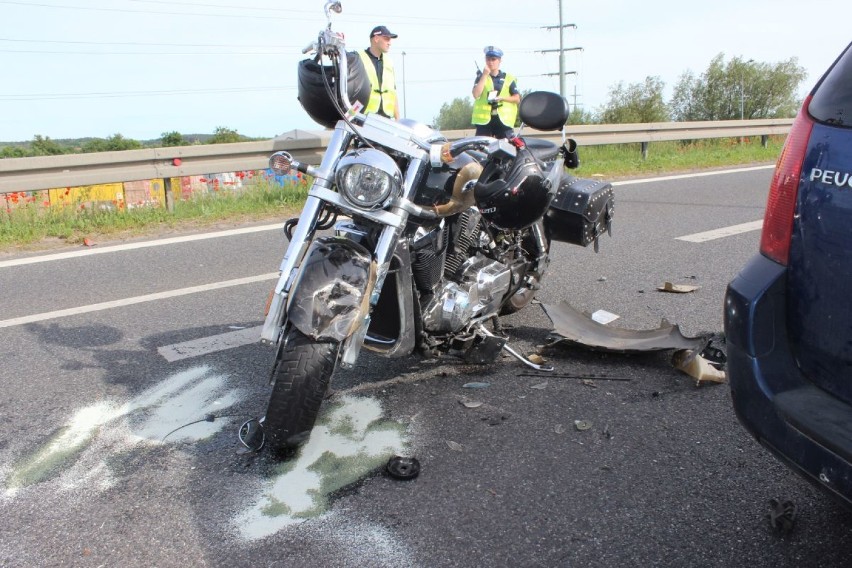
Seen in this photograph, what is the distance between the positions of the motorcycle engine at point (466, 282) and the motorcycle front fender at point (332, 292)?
0.64m

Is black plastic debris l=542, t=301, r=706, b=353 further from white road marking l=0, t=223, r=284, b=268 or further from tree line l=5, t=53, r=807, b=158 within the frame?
tree line l=5, t=53, r=807, b=158

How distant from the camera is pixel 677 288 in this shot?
508 centimetres

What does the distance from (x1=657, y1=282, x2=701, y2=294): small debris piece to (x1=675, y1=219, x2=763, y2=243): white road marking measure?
1.62 metres

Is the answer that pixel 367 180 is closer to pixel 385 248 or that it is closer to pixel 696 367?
pixel 385 248

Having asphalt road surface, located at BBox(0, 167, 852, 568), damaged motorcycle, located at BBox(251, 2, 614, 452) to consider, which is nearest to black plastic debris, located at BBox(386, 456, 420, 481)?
asphalt road surface, located at BBox(0, 167, 852, 568)

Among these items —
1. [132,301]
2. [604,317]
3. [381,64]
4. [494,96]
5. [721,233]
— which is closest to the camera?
[604,317]

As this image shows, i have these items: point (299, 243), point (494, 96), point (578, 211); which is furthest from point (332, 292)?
point (494, 96)

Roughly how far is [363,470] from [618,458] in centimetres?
98

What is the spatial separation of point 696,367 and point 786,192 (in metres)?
1.71

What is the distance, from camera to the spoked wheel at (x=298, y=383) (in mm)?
2650

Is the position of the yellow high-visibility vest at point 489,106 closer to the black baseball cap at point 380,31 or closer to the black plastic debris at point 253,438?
the black baseball cap at point 380,31

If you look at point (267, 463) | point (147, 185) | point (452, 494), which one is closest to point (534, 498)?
point (452, 494)

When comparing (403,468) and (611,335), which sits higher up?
(611,335)

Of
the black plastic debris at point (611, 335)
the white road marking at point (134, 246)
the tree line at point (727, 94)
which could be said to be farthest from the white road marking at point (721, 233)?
the tree line at point (727, 94)
